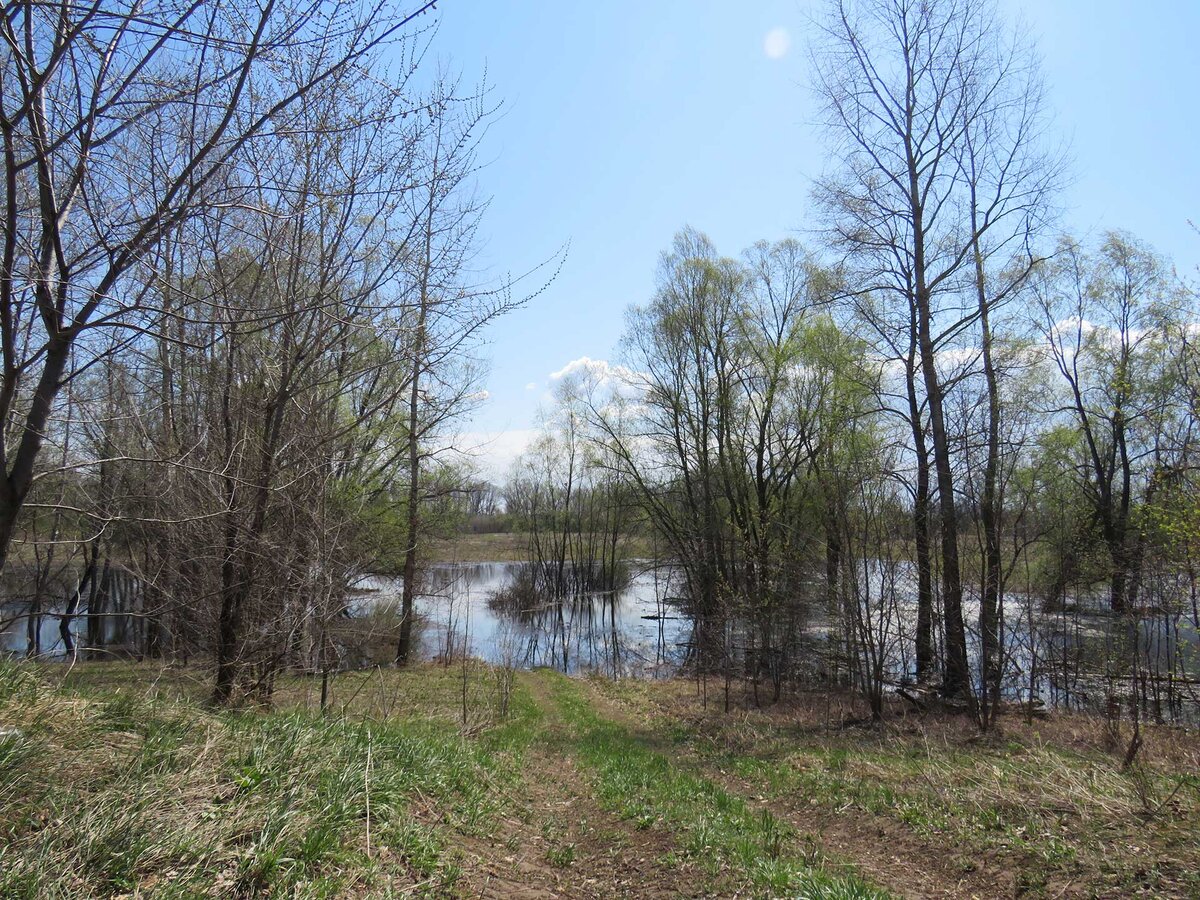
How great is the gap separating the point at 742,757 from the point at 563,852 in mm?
5573

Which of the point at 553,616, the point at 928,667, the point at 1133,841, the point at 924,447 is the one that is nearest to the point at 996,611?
the point at 928,667

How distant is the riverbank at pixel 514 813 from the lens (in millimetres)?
3170

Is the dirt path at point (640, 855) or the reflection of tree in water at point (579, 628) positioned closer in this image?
the dirt path at point (640, 855)

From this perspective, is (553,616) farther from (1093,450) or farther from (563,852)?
(563,852)

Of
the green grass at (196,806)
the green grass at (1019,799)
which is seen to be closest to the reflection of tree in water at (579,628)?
the green grass at (1019,799)

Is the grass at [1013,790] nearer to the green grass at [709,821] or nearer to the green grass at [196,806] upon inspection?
the green grass at [709,821]

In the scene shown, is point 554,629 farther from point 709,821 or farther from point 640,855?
point 640,855

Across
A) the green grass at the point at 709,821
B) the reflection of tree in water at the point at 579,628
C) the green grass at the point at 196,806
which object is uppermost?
the green grass at the point at 196,806

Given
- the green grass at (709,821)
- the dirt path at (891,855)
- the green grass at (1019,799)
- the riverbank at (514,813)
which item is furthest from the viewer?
the dirt path at (891,855)

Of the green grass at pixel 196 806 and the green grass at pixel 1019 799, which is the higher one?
the green grass at pixel 196 806

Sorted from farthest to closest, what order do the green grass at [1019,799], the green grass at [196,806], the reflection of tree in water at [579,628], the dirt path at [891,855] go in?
the reflection of tree in water at [579,628] < the dirt path at [891,855] < the green grass at [1019,799] < the green grass at [196,806]

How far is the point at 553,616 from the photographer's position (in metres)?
38.7

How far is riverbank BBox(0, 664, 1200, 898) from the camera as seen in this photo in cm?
317

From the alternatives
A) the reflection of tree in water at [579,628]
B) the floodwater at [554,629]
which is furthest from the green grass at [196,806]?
the reflection of tree in water at [579,628]
